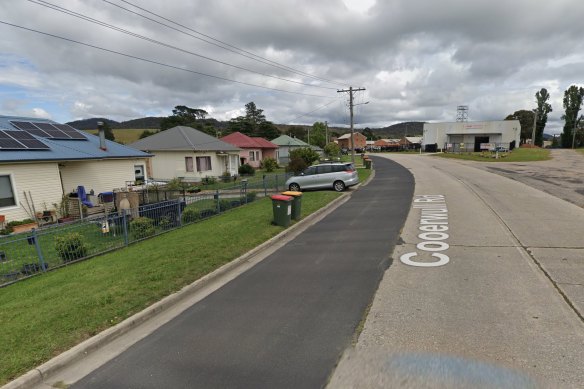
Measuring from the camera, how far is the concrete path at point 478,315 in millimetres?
3211

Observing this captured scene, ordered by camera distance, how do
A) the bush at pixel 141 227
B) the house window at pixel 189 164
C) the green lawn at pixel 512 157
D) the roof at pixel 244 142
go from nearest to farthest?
the bush at pixel 141 227
the house window at pixel 189 164
the green lawn at pixel 512 157
the roof at pixel 244 142

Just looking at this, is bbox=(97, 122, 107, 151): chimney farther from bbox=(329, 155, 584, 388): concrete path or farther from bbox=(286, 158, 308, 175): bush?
bbox=(329, 155, 584, 388): concrete path

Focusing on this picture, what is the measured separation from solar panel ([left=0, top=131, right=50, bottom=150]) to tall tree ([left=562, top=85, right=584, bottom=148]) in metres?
103

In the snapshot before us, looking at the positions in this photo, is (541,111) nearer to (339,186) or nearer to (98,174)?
(339,186)

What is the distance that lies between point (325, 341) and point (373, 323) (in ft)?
2.45

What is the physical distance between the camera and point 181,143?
29031mm

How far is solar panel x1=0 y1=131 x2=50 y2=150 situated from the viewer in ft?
47.7

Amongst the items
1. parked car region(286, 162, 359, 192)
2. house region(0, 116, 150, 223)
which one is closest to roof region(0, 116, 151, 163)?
house region(0, 116, 150, 223)

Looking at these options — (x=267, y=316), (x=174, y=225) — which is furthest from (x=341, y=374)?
(x=174, y=225)

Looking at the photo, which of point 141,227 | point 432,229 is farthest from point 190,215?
point 432,229

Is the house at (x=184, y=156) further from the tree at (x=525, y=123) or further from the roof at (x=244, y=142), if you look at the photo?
the tree at (x=525, y=123)

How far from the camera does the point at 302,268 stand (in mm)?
6633

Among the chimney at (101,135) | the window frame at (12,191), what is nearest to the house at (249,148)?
the chimney at (101,135)

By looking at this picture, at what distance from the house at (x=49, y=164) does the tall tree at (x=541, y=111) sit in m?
103
